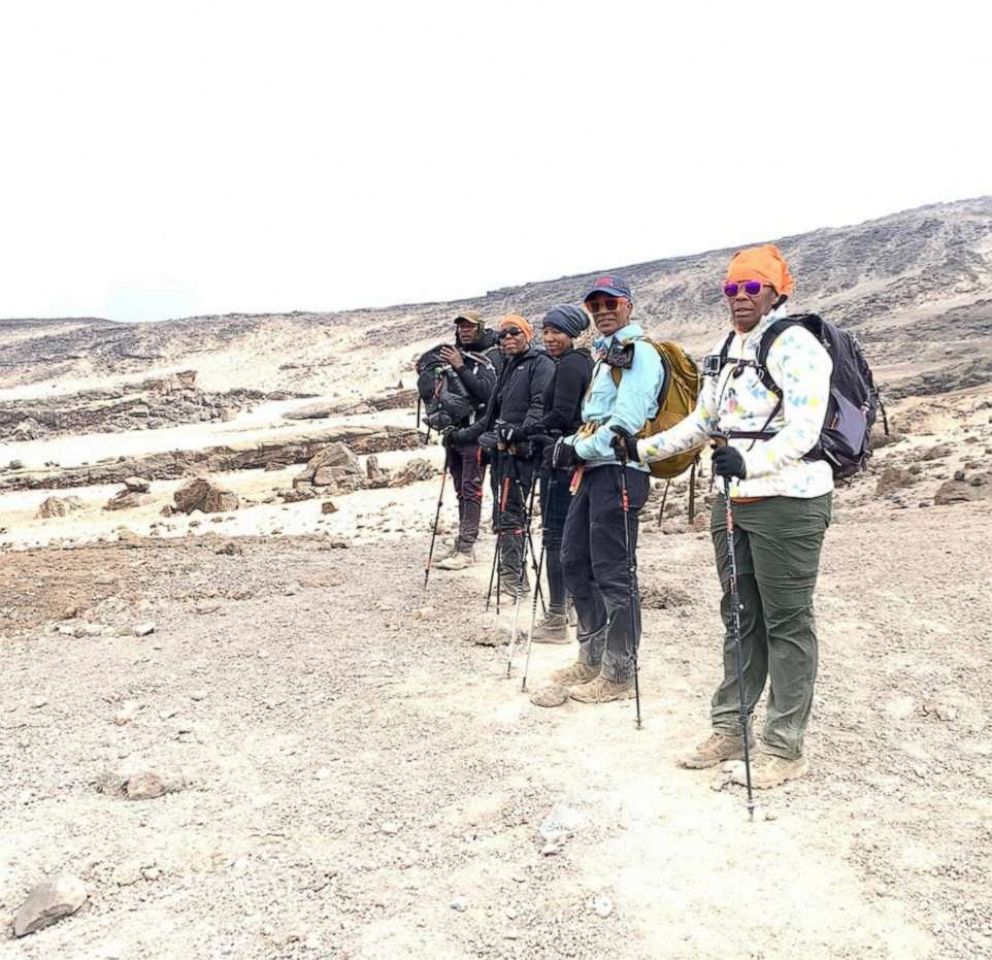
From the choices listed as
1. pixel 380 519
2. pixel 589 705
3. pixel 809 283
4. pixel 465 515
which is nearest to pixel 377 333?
pixel 809 283

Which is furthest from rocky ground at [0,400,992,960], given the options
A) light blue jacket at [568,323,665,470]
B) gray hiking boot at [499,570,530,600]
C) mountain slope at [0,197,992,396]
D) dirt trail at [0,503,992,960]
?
mountain slope at [0,197,992,396]

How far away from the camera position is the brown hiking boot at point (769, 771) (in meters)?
3.96

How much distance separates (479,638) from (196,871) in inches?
117

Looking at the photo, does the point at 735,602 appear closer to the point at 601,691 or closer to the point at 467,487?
the point at 601,691

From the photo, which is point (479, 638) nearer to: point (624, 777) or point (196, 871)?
point (624, 777)

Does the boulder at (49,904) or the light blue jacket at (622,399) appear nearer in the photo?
the boulder at (49,904)

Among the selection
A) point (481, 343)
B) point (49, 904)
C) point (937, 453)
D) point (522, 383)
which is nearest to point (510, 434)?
point (522, 383)

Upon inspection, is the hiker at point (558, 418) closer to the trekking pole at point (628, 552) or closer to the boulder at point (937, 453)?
the trekking pole at point (628, 552)

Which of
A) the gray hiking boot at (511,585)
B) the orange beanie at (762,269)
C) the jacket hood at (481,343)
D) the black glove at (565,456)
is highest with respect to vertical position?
the orange beanie at (762,269)

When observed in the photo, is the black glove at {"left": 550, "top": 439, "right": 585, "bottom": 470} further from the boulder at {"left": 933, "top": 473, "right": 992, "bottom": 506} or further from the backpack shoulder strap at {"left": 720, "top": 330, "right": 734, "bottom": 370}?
the boulder at {"left": 933, "top": 473, "right": 992, "bottom": 506}

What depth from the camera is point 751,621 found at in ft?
13.8

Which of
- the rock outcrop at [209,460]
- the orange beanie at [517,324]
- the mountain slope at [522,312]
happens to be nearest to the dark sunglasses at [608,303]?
the orange beanie at [517,324]

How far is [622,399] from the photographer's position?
4.76m

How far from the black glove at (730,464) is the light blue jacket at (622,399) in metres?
0.95
